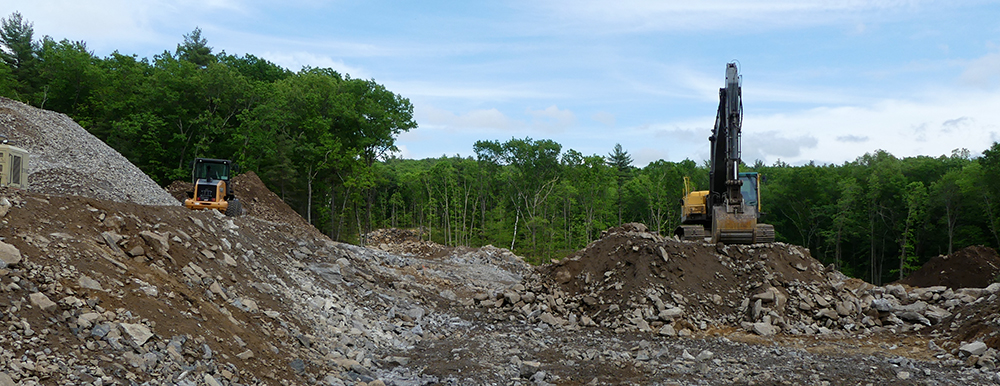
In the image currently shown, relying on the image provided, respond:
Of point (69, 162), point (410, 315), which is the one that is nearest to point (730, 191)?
point (410, 315)

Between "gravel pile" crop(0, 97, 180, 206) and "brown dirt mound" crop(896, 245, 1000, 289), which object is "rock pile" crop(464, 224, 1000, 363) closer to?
"brown dirt mound" crop(896, 245, 1000, 289)

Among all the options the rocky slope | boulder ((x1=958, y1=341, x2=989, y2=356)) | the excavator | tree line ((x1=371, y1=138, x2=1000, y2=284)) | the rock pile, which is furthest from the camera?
tree line ((x1=371, y1=138, x2=1000, y2=284))

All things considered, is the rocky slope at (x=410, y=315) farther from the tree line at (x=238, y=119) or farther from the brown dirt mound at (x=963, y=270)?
the tree line at (x=238, y=119)

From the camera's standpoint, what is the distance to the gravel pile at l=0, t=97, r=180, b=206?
20.6 metres

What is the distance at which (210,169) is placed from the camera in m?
22.9

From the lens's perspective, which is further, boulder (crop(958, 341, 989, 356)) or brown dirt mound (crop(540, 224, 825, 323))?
brown dirt mound (crop(540, 224, 825, 323))

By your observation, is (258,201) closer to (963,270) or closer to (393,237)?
(393,237)

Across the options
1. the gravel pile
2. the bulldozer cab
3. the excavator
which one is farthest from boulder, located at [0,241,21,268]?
the bulldozer cab

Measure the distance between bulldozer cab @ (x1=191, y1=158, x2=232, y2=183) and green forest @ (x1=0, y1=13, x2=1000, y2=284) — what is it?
10.9 meters

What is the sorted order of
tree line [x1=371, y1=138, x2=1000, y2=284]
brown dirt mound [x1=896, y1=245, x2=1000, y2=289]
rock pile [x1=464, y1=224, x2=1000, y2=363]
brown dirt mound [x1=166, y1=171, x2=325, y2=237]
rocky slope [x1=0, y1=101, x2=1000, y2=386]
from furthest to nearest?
tree line [x1=371, y1=138, x2=1000, y2=284] → brown dirt mound [x1=166, y1=171, x2=325, y2=237] → brown dirt mound [x1=896, y1=245, x2=1000, y2=289] → rock pile [x1=464, y1=224, x2=1000, y2=363] → rocky slope [x1=0, y1=101, x2=1000, y2=386]

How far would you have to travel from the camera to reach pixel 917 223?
45438 mm

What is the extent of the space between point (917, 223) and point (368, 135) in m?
39.5

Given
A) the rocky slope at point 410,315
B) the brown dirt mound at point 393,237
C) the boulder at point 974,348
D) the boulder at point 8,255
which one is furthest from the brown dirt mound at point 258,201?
the boulder at point 974,348

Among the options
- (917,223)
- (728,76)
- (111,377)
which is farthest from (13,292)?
(917,223)
